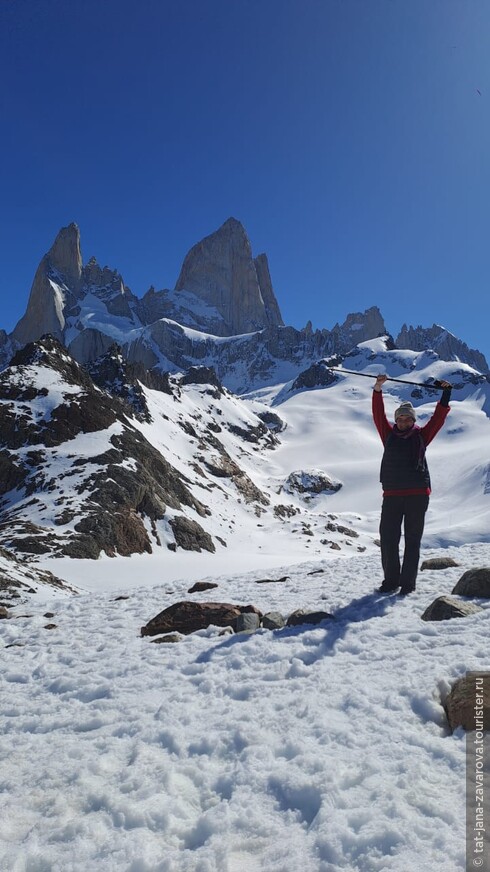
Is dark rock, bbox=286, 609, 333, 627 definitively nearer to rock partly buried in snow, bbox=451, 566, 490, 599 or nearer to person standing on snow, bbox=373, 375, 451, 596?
person standing on snow, bbox=373, 375, 451, 596

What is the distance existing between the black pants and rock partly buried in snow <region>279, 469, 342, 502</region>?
104899 mm

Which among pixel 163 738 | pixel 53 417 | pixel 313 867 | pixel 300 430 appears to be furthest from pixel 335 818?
pixel 300 430

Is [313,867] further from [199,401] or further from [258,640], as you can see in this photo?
[199,401]

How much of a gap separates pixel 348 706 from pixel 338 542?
74.8 m

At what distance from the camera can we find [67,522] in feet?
125

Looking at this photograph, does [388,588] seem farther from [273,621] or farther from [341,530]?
[341,530]

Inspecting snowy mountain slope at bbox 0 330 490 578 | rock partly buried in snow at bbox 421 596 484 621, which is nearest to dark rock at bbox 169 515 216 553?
snowy mountain slope at bbox 0 330 490 578

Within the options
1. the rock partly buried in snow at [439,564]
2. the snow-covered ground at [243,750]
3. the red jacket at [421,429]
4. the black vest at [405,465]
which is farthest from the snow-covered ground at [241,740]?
the black vest at [405,465]

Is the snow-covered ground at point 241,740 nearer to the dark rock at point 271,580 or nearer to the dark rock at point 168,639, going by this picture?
the dark rock at point 168,639

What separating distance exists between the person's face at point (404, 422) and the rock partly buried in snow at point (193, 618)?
4704mm

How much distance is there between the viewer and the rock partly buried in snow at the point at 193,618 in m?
9.12

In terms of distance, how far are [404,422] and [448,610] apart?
3.85m

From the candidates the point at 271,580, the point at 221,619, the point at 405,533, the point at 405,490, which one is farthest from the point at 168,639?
the point at 271,580

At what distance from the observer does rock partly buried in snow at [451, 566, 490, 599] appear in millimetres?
8782
